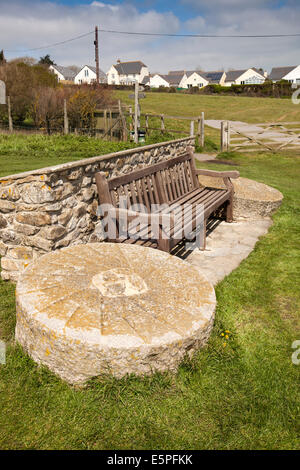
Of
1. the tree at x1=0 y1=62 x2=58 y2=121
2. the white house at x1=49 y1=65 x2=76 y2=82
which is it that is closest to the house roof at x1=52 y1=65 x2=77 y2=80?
the white house at x1=49 y1=65 x2=76 y2=82

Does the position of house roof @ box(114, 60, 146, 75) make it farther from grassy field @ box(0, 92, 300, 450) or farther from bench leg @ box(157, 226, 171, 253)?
grassy field @ box(0, 92, 300, 450)

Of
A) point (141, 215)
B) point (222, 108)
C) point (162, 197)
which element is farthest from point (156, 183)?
point (222, 108)

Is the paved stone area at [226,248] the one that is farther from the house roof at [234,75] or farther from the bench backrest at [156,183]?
the house roof at [234,75]

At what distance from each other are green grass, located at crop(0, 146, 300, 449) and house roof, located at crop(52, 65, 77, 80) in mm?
81471

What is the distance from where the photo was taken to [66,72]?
7725 cm

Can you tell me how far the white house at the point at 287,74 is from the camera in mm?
75062

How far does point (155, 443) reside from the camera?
2.19m

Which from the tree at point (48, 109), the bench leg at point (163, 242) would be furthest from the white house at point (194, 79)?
the bench leg at point (163, 242)

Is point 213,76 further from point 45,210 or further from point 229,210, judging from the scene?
point 45,210

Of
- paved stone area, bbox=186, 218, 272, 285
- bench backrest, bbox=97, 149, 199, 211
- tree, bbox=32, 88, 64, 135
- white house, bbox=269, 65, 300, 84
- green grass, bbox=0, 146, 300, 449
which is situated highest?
white house, bbox=269, 65, 300, 84

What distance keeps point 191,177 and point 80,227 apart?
2.74m

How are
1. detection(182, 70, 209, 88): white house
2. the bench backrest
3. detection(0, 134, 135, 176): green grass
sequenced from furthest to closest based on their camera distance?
detection(182, 70, 209, 88): white house → detection(0, 134, 135, 176): green grass → the bench backrest

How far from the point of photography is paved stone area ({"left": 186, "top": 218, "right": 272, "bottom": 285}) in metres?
4.47

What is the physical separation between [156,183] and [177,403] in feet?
10.5
